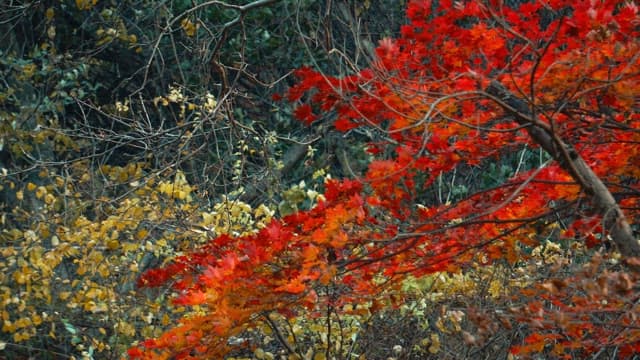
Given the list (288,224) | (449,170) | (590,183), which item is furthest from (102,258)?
(590,183)

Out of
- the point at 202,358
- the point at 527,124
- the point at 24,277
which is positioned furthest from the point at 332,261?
the point at 24,277

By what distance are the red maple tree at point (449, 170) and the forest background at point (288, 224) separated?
16 mm

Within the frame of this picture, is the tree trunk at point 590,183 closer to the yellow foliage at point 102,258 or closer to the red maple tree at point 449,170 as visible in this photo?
the red maple tree at point 449,170

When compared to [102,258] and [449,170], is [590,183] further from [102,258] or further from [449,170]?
[102,258]

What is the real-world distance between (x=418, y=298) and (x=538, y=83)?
2.14 m

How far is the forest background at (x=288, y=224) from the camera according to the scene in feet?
10.1

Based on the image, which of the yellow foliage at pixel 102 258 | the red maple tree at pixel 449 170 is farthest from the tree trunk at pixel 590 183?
the yellow foliage at pixel 102 258

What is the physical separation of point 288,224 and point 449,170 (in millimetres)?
608

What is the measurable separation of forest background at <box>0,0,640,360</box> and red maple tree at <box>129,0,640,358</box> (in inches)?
0.6

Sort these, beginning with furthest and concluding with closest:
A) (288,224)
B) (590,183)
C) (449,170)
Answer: (449,170)
(288,224)
(590,183)

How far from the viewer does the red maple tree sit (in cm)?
291

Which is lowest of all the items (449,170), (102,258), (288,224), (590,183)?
(102,258)

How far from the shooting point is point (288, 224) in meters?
3.25

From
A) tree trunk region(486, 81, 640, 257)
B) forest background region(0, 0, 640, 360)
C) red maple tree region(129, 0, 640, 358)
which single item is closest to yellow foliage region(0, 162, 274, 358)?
forest background region(0, 0, 640, 360)
